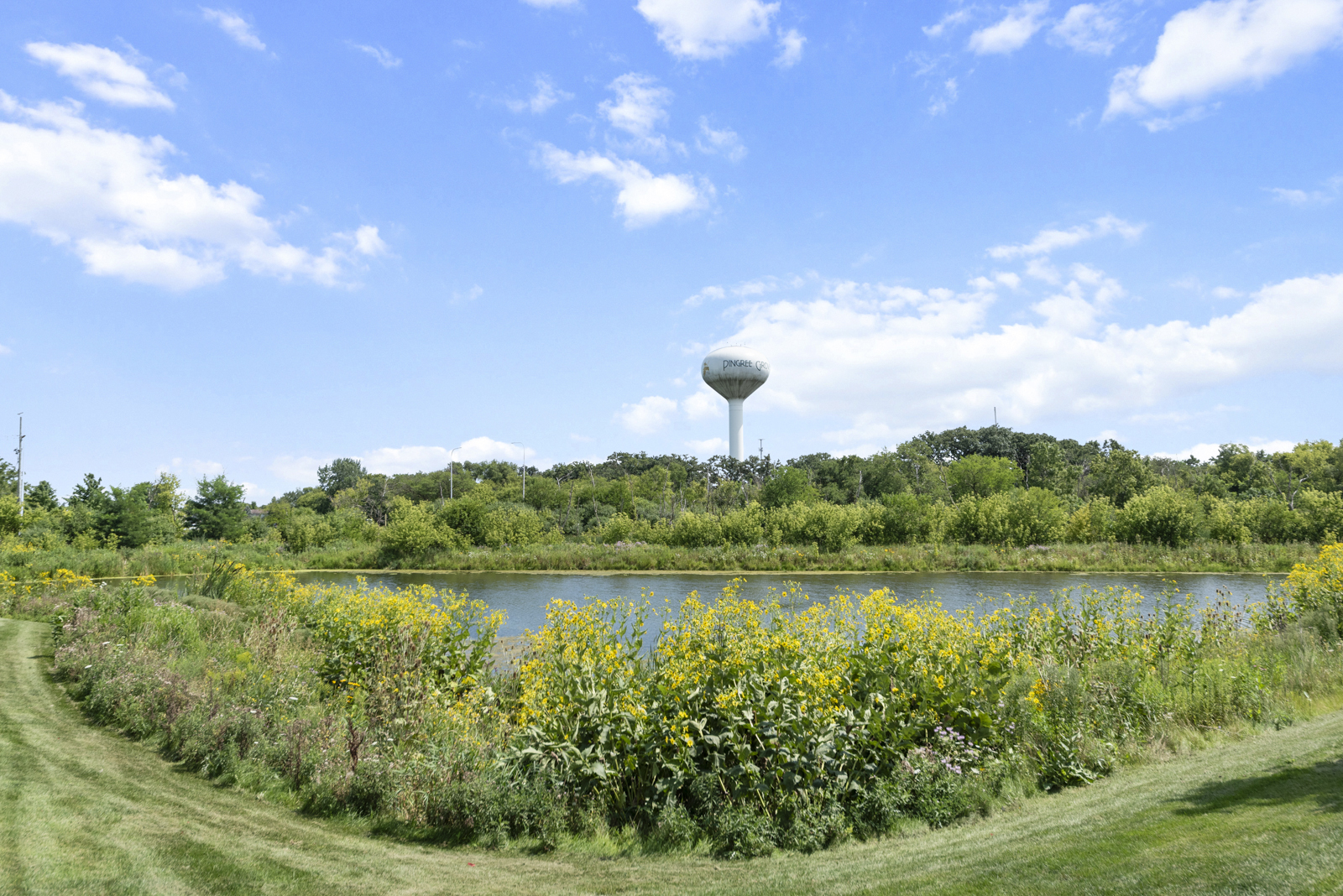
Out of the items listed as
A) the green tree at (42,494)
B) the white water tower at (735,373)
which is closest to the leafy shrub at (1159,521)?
the white water tower at (735,373)

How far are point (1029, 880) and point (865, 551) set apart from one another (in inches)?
1540

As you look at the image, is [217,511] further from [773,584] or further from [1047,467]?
[1047,467]

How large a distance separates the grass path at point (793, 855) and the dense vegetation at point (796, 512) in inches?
1380

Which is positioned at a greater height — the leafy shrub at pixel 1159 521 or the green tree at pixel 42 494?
the green tree at pixel 42 494

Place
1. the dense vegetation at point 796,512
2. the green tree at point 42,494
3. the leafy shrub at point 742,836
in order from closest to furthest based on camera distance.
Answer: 1. the leafy shrub at point 742,836
2. the dense vegetation at point 796,512
3. the green tree at point 42,494

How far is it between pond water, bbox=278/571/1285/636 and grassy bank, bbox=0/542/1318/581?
204 cm

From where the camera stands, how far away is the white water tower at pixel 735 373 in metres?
91.9

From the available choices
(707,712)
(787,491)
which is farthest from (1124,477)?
(707,712)

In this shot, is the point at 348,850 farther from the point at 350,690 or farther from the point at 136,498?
the point at 136,498

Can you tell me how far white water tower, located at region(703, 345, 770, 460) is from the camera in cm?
9188

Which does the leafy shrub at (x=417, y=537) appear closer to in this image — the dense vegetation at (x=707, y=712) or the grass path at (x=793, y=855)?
the dense vegetation at (x=707, y=712)

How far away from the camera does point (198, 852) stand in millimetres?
6324

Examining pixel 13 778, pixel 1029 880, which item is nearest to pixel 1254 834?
pixel 1029 880

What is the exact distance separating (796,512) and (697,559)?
7.76 metres
